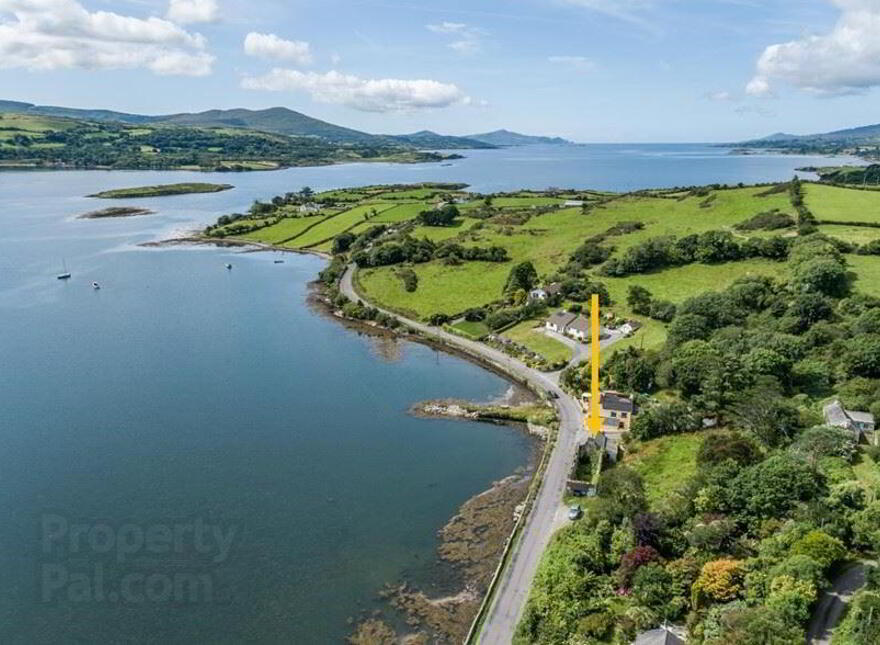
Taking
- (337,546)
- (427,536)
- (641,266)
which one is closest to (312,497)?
(337,546)

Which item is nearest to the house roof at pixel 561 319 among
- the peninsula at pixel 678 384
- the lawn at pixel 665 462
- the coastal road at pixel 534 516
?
the peninsula at pixel 678 384

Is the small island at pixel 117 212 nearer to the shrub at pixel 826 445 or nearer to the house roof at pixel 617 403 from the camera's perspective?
the house roof at pixel 617 403

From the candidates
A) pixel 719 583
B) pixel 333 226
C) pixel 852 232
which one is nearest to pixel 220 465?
pixel 719 583

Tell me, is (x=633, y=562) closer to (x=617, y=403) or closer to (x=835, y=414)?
(x=617, y=403)

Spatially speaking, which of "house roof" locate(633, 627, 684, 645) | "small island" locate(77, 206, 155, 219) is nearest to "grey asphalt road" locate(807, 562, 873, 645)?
"house roof" locate(633, 627, 684, 645)

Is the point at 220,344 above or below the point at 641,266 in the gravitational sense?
below

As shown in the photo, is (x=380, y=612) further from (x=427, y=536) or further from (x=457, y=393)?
(x=457, y=393)

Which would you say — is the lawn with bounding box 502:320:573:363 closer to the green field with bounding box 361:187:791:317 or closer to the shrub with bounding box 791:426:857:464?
the green field with bounding box 361:187:791:317
